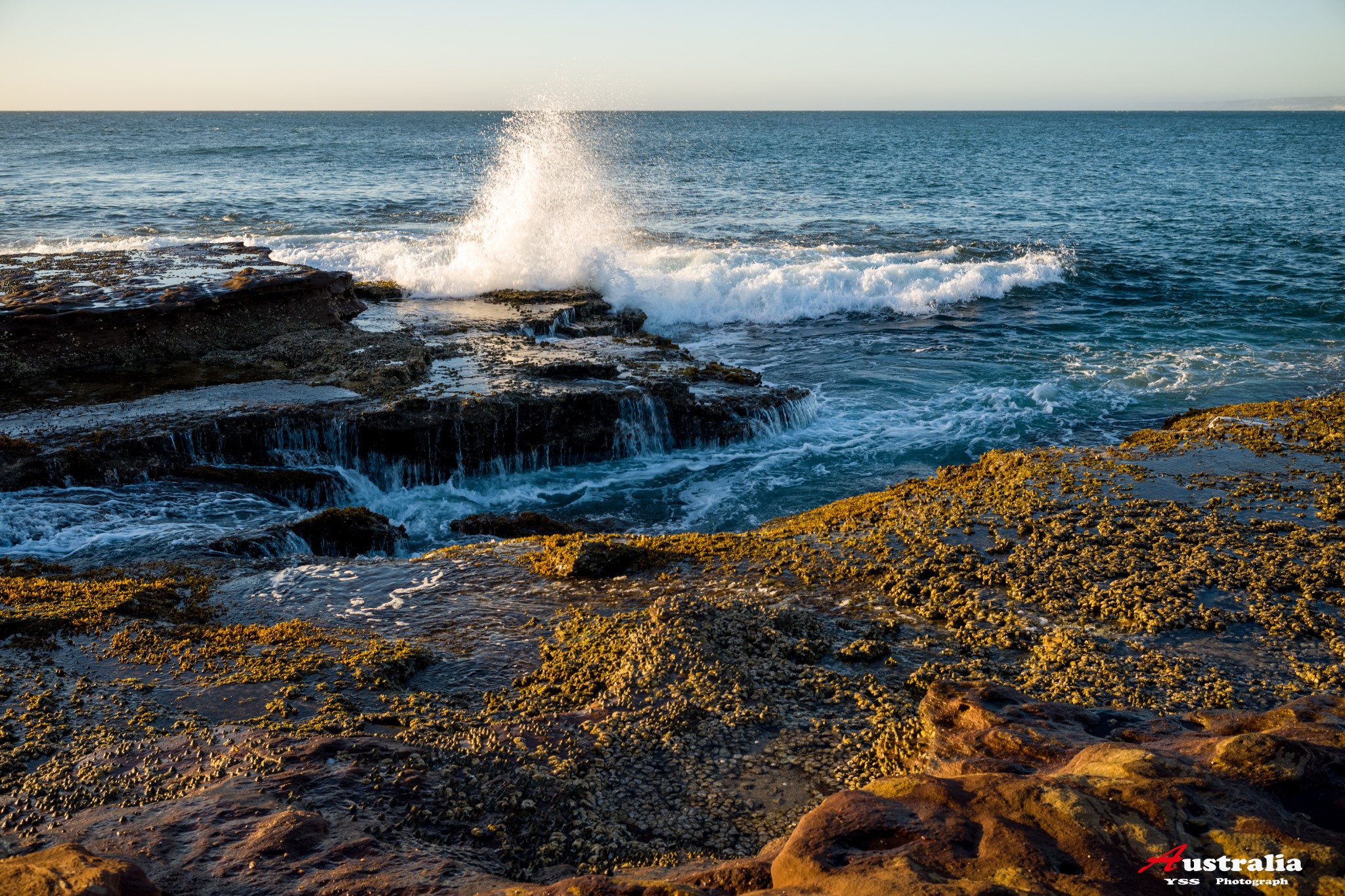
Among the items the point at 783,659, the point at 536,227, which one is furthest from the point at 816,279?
the point at 783,659

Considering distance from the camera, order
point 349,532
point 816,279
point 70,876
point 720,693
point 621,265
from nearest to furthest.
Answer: point 70,876, point 720,693, point 349,532, point 621,265, point 816,279

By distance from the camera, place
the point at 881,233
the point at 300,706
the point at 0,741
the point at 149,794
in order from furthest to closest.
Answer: the point at 881,233 < the point at 300,706 < the point at 0,741 < the point at 149,794

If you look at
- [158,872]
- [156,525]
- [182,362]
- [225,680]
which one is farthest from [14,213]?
[158,872]

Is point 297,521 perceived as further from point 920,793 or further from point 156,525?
point 920,793

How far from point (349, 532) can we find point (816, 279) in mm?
16293

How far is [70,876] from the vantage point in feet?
9.75

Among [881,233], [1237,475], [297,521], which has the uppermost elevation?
[881,233]

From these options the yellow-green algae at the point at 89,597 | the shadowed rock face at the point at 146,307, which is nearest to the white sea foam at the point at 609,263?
the shadowed rock face at the point at 146,307

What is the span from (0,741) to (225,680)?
1.21 m

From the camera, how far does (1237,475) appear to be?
909 cm

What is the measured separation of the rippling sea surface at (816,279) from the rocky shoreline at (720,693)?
87.4 inches

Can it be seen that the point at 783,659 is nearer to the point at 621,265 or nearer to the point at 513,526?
the point at 513,526

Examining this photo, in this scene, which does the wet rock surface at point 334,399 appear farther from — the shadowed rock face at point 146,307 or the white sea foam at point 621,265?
the white sea foam at point 621,265

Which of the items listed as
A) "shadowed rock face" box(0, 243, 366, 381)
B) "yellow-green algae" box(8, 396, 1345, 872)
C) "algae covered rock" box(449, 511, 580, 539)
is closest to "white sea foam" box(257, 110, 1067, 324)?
"shadowed rock face" box(0, 243, 366, 381)
